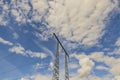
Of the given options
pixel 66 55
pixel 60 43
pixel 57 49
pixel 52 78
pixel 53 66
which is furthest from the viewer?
pixel 66 55

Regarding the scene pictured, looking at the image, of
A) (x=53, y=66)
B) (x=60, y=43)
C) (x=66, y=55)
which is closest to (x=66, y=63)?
(x=66, y=55)

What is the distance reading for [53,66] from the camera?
2522 inches

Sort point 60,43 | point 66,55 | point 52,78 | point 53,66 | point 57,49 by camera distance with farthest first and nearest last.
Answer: point 66,55 < point 60,43 < point 57,49 < point 53,66 < point 52,78

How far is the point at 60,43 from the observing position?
74500 millimetres

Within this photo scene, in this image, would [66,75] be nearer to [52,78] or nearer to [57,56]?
[57,56]

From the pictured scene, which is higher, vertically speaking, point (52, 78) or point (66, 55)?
point (66, 55)

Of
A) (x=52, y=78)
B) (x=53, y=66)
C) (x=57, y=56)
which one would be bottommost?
(x=52, y=78)

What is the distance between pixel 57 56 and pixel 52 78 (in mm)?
9316

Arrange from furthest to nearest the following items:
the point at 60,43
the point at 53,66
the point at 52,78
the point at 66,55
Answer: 1. the point at 66,55
2. the point at 60,43
3. the point at 53,66
4. the point at 52,78

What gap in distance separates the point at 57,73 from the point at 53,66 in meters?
2.72

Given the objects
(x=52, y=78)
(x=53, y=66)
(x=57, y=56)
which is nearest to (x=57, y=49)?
(x=57, y=56)

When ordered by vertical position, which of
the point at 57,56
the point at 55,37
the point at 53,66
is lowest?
the point at 53,66

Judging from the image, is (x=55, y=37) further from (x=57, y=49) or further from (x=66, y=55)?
(x=66, y=55)

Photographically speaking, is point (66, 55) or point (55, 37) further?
point (66, 55)
